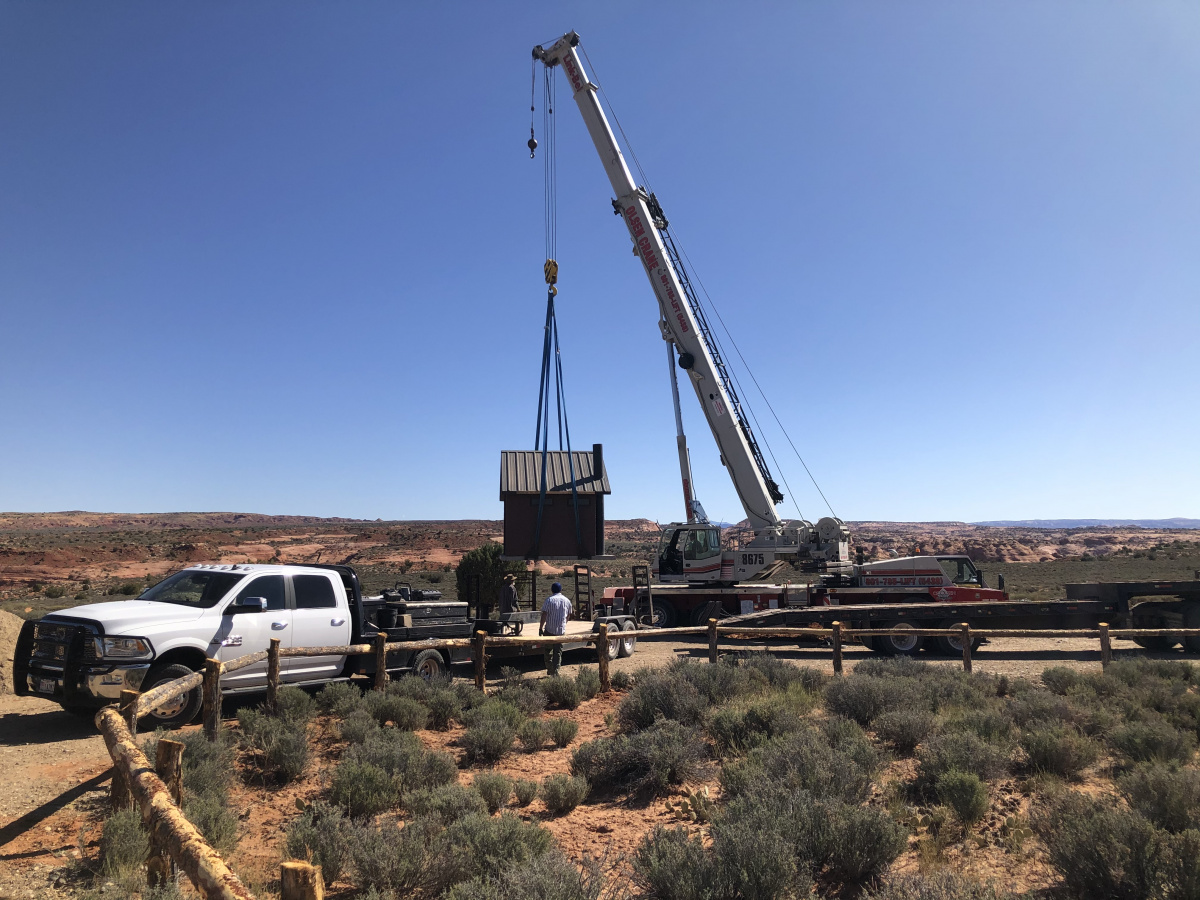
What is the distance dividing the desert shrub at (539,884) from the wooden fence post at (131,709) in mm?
3074

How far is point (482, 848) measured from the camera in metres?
5.12

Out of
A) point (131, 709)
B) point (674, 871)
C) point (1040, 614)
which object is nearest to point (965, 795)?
point (674, 871)

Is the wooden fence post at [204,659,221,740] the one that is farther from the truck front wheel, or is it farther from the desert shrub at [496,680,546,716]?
the desert shrub at [496,680,546,716]

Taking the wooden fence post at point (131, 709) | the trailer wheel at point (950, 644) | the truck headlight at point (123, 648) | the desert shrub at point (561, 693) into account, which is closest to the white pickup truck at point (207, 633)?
the truck headlight at point (123, 648)

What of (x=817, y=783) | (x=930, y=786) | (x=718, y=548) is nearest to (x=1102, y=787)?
(x=930, y=786)

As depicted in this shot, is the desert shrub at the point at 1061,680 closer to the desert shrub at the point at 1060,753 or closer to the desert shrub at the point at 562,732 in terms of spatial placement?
the desert shrub at the point at 1060,753

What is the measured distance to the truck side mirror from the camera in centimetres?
867

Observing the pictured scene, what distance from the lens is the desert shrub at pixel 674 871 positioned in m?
4.51

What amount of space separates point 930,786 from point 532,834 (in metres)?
3.97

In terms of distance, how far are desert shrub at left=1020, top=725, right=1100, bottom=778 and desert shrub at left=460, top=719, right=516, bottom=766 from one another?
18.6ft

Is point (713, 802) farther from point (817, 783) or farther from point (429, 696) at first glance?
point (429, 696)

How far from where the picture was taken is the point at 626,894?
4.71 meters

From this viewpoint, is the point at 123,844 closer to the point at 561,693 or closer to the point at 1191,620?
the point at 561,693

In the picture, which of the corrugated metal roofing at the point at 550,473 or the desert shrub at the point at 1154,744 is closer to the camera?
the desert shrub at the point at 1154,744
